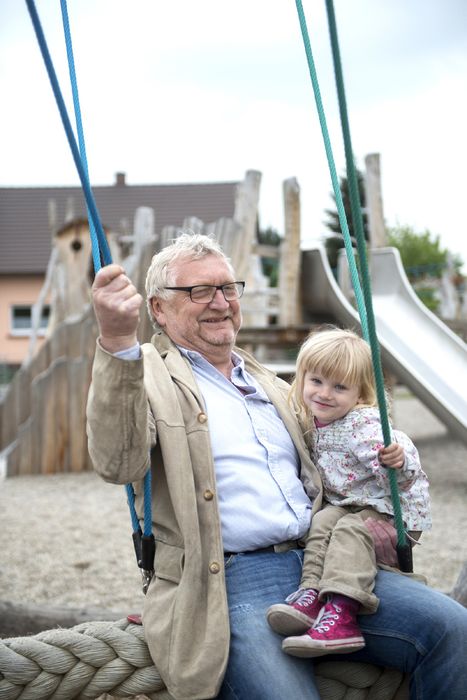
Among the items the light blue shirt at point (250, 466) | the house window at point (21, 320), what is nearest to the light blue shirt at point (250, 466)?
the light blue shirt at point (250, 466)

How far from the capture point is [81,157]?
6.42 feet

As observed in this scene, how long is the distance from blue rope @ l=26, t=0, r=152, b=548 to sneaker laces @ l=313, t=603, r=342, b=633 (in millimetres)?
470

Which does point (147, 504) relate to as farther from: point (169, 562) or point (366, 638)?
point (366, 638)

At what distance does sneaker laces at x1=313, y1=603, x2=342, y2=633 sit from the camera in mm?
1998

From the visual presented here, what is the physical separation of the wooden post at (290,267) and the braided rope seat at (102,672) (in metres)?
6.14

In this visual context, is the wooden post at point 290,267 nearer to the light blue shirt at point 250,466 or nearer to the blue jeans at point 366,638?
the light blue shirt at point 250,466

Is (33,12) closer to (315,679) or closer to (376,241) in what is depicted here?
(315,679)

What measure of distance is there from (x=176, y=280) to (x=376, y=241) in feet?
24.7

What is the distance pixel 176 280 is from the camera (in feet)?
7.85

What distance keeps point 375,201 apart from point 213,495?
8.11 m

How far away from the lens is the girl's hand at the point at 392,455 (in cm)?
218

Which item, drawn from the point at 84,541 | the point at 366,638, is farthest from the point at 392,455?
the point at 84,541

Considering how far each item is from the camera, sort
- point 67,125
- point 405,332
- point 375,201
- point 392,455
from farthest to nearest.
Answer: point 375,201 < point 405,332 < point 392,455 < point 67,125

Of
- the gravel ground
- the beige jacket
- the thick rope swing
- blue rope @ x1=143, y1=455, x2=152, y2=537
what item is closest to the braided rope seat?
the thick rope swing
